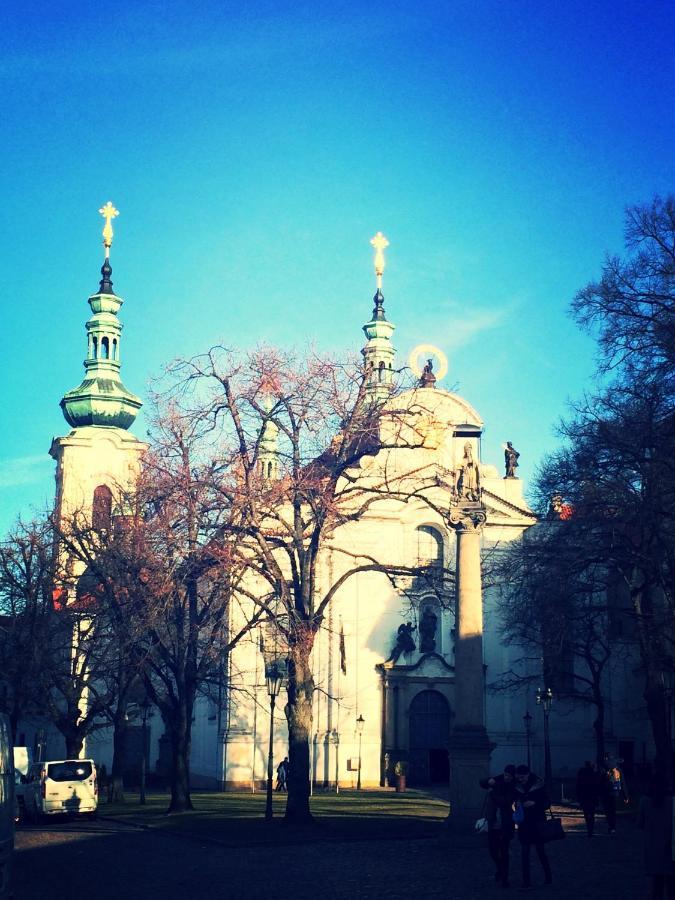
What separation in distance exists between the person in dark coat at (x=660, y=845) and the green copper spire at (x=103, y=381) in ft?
177

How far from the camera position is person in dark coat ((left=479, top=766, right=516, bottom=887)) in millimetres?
18672

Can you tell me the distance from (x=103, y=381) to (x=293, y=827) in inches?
1662

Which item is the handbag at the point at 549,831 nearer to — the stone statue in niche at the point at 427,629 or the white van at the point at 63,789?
the white van at the point at 63,789

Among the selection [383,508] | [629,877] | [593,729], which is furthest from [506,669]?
[629,877]

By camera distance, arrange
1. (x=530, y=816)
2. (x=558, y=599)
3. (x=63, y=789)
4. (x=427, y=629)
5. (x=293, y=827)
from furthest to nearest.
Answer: (x=427, y=629) → (x=558, y=599) → (x=63, y=789) → (x=293, y=827) → (x=530, y=816)

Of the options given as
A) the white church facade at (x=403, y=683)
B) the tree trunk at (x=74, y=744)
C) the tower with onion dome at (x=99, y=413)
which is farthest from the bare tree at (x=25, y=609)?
the tower with onion dome at (x=99, y=413)

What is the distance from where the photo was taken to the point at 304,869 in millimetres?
20781

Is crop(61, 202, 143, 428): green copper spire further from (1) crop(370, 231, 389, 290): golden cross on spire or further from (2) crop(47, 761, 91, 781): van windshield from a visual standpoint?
(2) crop(47, 761, 91, 781): van windshield

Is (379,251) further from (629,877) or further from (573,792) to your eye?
(629,877)

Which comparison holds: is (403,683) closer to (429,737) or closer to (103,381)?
(429,737)

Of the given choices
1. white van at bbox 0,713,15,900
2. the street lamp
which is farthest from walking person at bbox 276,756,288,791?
white van at bbox 0,713,15,900

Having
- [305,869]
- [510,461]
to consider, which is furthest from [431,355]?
[305,869]

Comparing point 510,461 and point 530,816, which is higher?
point 510,461

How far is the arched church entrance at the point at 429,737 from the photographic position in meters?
54.4
